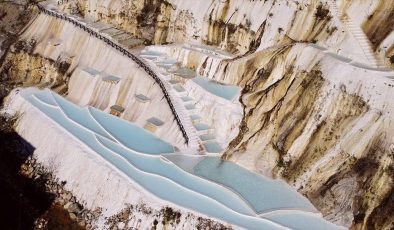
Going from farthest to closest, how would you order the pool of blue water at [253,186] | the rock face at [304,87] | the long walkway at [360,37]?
the long walkway at [360,37]
the pool of blue water at [253,186]
the rock face at [304,87]

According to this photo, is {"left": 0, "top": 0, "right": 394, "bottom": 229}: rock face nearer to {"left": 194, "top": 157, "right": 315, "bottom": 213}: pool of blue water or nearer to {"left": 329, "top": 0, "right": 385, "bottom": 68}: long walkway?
{"left": 329, "top": 0, "right": 385, "bottom": 68}: long walkway

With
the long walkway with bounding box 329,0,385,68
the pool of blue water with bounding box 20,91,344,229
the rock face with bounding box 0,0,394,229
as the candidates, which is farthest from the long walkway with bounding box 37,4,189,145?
the long walkway with bounding box 329,0,385,68

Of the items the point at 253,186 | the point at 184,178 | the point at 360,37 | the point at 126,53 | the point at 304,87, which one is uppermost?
the point at 360,37

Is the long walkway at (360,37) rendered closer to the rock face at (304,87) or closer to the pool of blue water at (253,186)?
the rock face at (304,87)

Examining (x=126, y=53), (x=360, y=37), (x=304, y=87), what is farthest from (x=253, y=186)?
(x=126, y=53)

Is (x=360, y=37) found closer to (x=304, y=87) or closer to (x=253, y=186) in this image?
(x=304, y=87)

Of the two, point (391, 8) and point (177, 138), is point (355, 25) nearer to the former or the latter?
point (391, 8)

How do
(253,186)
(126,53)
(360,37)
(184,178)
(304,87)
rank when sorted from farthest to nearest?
(126,53) → (360,37) → (304,87) → (184,178) → (253,186)

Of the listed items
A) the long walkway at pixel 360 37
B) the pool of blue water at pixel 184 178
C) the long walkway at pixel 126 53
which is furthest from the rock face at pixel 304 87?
the pool of blue water at pixel 184 178
